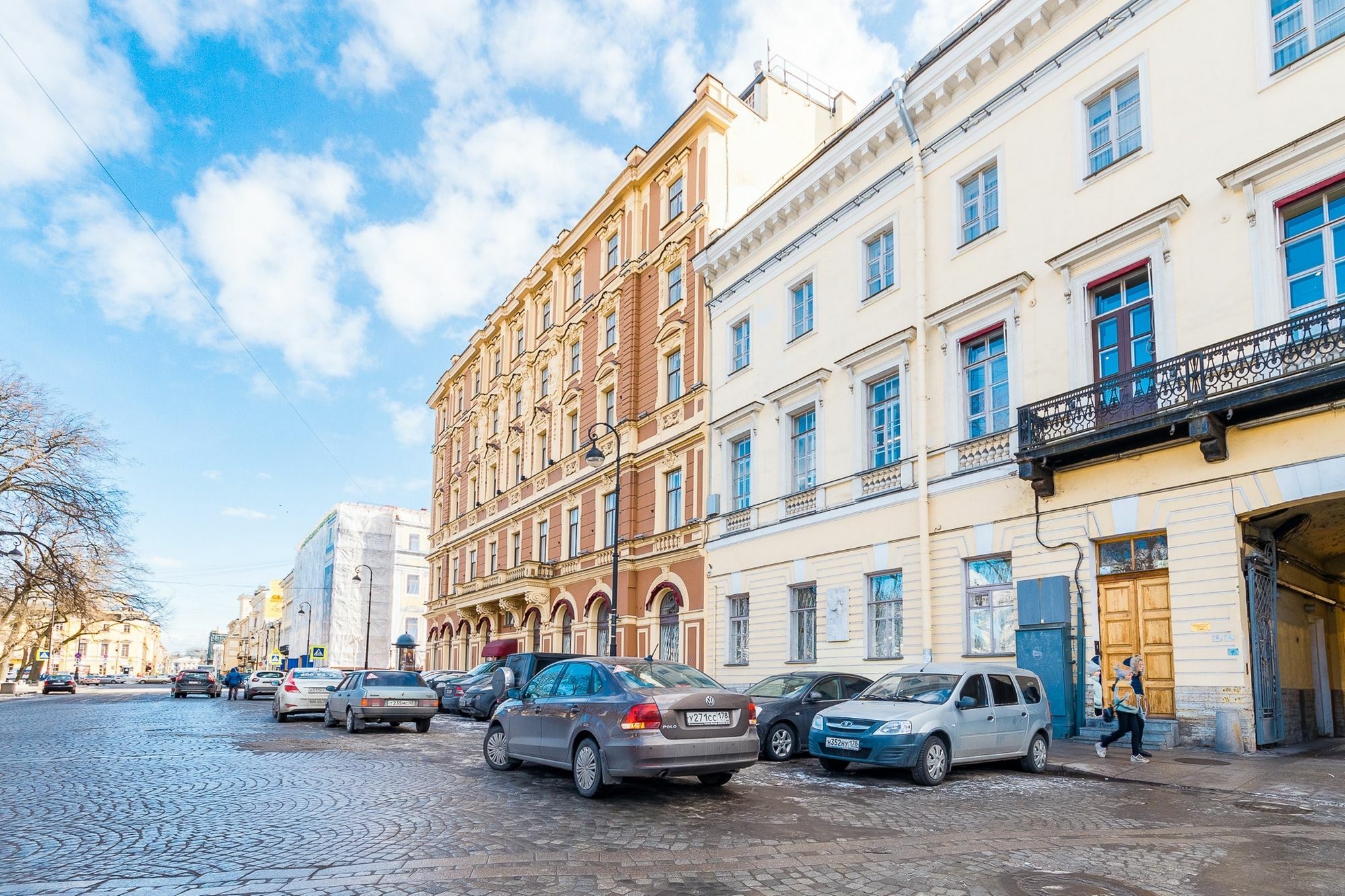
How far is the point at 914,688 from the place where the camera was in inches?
528

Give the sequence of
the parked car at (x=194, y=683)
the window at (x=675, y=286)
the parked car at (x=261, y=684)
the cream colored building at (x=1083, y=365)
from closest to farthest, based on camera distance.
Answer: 1. the cream colored building at (x=1083, y=365)
2. the window at (x=675, y=286)
3. the parked car at (x=261, y=684)
4. the parked car at (x=194, y=683)

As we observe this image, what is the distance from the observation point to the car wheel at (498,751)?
42.3ft

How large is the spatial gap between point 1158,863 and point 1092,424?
9.76 meters

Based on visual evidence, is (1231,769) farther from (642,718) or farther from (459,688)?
(459,688)

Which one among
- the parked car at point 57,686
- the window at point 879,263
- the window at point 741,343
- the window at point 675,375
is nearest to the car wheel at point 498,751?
the window at point 879,263

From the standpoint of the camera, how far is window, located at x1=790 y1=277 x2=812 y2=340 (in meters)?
25.4

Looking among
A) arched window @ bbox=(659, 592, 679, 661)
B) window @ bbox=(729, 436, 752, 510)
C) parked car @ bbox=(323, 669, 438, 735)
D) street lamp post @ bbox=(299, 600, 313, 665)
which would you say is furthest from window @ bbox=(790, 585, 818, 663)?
street lamp post @ bbox=(299, 600, 313, 665)

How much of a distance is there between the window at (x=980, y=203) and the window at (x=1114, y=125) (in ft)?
6.85

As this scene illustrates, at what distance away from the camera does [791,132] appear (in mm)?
34344

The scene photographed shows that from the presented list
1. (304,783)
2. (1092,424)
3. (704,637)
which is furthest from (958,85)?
(304,783)

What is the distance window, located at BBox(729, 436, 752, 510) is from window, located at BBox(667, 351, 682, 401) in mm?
3920

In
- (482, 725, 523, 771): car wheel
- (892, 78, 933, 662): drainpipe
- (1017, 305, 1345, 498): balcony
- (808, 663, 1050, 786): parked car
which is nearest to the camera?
(808, 663, 1050, 786): parked car

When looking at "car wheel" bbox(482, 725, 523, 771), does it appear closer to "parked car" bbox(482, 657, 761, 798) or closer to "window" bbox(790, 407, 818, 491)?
"parked car" bbox(482, 657, 761, 798)

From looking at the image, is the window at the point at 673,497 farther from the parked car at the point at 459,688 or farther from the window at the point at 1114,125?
the window at the point at 1114,125
